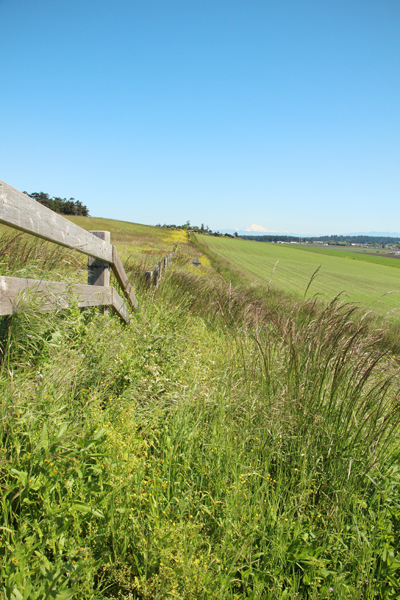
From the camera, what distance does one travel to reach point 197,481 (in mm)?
2020

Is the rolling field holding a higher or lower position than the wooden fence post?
higher

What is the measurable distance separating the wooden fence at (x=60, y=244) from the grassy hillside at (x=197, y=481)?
0.50ft

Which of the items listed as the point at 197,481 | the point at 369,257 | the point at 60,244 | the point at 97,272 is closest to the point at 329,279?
the point at 97,272

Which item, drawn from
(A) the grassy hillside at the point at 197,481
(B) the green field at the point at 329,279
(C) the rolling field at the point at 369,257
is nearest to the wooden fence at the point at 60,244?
(A) the grassy hillside at the point at 197,481

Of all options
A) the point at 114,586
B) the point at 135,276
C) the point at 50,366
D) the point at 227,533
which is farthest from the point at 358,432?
the point at 135,276

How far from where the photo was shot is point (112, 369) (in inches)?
122

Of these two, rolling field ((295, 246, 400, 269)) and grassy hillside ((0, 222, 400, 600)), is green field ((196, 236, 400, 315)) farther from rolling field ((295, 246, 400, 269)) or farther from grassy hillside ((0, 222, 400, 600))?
rolling field ((295, 246, 400, 269))

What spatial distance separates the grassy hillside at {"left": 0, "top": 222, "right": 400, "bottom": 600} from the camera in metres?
1.51

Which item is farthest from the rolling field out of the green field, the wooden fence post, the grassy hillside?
the grassy hillside

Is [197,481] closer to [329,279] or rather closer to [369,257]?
[329,279]

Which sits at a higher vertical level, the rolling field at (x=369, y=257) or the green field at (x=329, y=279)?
the rolling field at (x=369, y=257)

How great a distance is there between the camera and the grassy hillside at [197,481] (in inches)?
59.6

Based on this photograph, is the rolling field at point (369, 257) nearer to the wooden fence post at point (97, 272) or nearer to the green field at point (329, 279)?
the green field at point (329, 279)

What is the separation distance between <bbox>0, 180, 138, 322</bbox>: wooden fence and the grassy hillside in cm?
15
